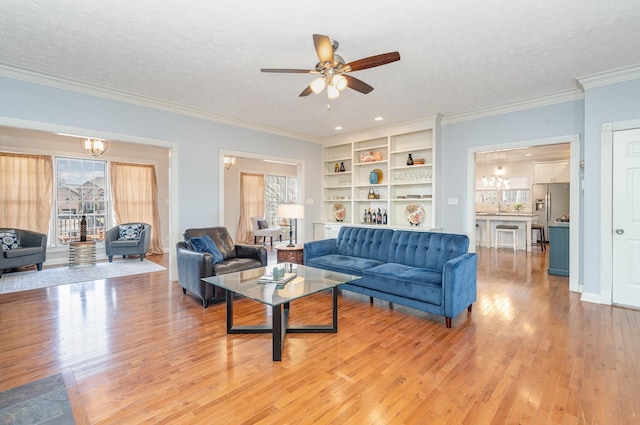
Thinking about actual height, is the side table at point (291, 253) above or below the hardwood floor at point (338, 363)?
above

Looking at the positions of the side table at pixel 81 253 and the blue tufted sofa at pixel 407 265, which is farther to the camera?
the side table at pixel 81 253

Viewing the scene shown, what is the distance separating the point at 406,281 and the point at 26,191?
748cm

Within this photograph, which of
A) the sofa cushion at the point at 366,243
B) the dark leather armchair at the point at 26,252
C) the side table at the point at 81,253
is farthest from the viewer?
the side table at the point at 81,253

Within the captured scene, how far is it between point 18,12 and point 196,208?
315 cm

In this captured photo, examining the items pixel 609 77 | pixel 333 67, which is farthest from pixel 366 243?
pixel 609 77

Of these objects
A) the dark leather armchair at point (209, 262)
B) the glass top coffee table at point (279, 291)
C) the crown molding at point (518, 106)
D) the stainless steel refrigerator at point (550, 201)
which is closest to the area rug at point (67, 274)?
the dark leather armchair at point (209, 262)

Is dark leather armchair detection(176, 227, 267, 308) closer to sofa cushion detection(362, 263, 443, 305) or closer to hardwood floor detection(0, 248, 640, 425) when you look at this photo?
hardwood floor detection(0, 248, 640, 425)

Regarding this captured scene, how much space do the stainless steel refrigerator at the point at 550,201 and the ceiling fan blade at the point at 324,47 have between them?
30.8ft

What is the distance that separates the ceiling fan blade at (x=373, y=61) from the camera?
99.8 inches

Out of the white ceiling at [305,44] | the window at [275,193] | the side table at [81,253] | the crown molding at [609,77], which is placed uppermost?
the white ceiling at [305,44]

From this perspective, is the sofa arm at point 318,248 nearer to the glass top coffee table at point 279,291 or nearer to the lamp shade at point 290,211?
the lamp shade at point 290,211

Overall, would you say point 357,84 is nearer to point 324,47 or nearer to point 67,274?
point 324,47

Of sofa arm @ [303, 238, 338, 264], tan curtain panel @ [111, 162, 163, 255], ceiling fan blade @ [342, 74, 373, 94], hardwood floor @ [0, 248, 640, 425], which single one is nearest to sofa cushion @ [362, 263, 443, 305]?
hardwood floor @ [0, 248, 640, 425]

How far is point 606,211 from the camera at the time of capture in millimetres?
3838
